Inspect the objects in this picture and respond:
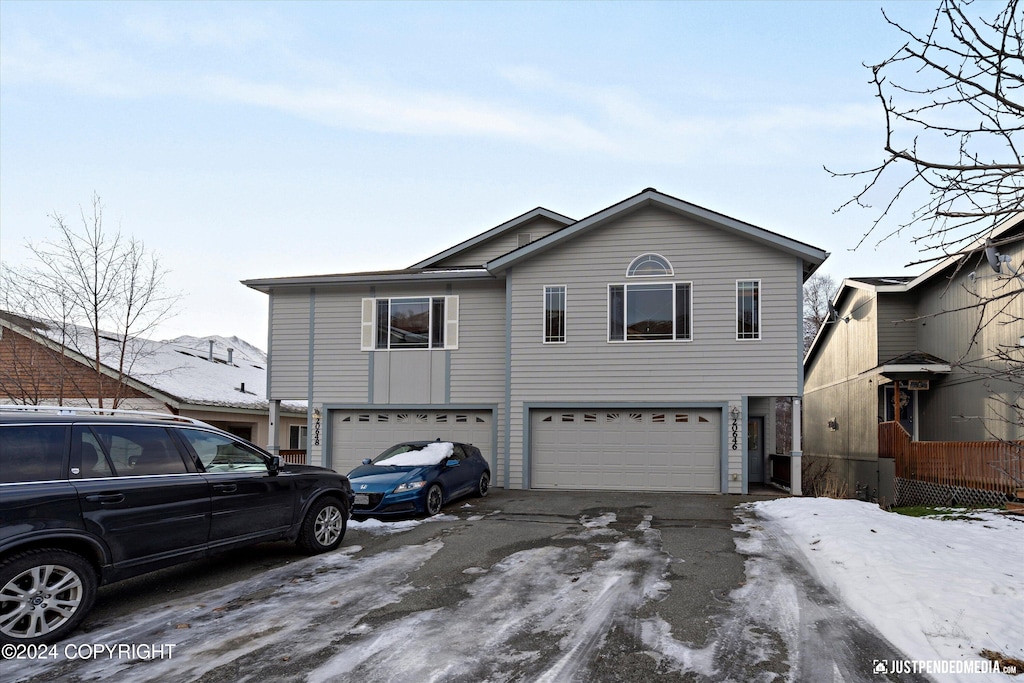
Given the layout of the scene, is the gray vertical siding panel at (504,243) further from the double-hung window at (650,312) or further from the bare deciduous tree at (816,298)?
the bare deciduous tree at (816,298)

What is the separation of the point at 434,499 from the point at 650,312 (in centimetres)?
696

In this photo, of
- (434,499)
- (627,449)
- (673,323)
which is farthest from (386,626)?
(673,323)

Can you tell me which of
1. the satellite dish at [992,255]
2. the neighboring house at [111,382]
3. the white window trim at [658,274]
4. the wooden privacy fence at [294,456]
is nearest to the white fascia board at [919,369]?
the white window trim at [658,274]

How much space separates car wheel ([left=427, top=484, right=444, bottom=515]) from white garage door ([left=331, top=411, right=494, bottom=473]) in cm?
515

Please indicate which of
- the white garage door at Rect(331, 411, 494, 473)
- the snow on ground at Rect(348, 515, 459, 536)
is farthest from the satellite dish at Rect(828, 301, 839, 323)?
the snow on ground at Rect(348, 515, 459, 536)

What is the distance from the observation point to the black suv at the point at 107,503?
5.12 metres

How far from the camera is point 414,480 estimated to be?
1109 cm

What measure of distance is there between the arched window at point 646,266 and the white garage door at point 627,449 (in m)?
3.08

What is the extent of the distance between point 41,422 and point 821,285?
5045cm

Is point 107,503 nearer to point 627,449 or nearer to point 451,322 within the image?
point 627,449

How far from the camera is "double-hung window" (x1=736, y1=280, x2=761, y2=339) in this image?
50.0ft

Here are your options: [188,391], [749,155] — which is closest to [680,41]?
[749,155]

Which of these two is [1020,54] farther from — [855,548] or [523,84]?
[523,84]

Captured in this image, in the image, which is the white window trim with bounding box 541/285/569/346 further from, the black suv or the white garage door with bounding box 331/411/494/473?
the black suv
